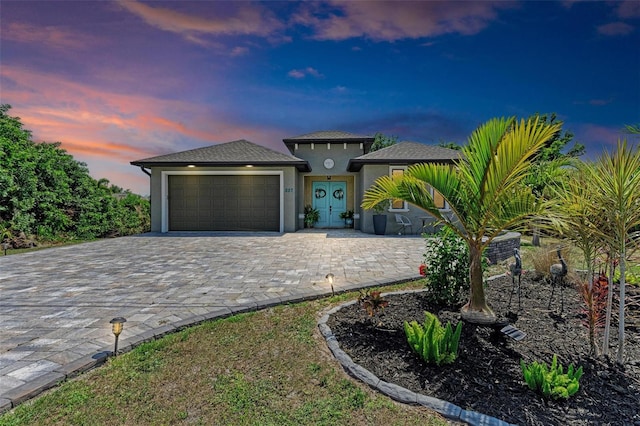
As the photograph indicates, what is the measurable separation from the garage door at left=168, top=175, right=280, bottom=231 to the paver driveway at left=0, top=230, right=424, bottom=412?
4322 millimetres

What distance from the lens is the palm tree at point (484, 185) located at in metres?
2.66

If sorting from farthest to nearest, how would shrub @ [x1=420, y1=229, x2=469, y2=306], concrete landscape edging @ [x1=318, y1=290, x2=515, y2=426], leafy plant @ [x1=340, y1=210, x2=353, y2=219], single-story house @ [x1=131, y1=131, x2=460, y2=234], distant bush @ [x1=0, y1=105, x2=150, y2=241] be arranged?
leafy plant @ [x1=340, y1=210, x2=353, y2=219] → single-story house @ [x1=131, y1=131, x2=460, y2=234] → distant bush @ [x1=0, y1=105, x2=150, y2=241] → shrub @ [x1=420, y1=229, x2=469, y2=306] → concrete landscape edging @ [x1=318, y1=290, x2=515, y2=426]

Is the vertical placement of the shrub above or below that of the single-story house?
below

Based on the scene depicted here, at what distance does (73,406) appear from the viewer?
6.61ft

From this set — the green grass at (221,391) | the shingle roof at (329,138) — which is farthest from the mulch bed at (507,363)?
the shingle roof at (329,138)

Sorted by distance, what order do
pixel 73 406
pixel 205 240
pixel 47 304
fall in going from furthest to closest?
pixel 205 240 → pixel 47 304 → pixel 73 406

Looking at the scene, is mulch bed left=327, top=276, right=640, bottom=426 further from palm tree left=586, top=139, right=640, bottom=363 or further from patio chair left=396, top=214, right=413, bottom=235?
patio chair left=396, top=214, right=413, bottom=235

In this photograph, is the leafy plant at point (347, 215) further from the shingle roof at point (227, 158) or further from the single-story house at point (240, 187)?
the shingle roof at point (227, 158)

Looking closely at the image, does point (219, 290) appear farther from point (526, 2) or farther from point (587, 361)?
point (526, 2)

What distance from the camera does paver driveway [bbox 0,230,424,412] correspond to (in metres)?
2.70

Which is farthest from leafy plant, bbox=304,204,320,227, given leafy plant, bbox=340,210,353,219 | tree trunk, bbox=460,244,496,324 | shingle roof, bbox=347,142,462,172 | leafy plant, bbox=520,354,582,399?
leafy plant, bbox=520,354,582,399

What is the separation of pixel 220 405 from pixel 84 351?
5.34 feet

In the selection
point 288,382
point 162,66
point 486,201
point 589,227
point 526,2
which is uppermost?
point 526,2

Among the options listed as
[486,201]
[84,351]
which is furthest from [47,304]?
[486,201]
